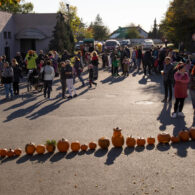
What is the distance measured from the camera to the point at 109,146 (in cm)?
816

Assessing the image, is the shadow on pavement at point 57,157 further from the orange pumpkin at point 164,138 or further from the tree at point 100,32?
the tree at point 100,32

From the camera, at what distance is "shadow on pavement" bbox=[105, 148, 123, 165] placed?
7.10 meters

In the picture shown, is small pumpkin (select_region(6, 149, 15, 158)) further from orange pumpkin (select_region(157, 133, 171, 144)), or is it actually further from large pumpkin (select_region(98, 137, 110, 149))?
orange pumpkin (select_region(157, 133, 171, 144))

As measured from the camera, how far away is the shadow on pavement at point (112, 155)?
7102 millimetres

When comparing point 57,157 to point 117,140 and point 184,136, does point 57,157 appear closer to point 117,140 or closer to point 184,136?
point 117,140

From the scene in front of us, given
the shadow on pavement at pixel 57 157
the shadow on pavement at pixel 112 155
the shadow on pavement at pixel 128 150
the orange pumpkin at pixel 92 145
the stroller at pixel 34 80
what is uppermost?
the stroller at pixel 34 80

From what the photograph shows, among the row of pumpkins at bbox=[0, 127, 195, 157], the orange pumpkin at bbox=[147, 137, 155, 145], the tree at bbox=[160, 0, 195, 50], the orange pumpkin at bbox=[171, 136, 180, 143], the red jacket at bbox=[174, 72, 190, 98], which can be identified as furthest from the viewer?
the tree at bbox=[160, 0, 195, 50]

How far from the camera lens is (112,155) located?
7500 mm

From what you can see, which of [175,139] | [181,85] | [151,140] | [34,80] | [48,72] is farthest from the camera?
[34,80]

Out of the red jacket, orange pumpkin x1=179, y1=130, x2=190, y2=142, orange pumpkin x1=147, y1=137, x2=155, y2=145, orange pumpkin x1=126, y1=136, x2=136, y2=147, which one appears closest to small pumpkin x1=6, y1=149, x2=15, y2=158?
orange pumpkin x1=126, y1=136, x2=136, y2=147

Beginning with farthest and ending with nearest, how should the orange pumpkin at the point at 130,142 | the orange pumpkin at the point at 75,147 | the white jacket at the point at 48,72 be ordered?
the white jacket at the point at 48,72 → the orange pumpkin at the point at 130,142 → the orange pumpkin at the point at 75,147

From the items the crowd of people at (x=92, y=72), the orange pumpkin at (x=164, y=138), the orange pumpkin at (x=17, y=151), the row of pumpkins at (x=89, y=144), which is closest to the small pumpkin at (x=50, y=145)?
the row of pumpkins at (x=89, y=144)

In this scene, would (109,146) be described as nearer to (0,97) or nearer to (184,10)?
(0,97)

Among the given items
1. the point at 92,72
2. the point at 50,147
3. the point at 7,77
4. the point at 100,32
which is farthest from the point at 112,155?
the point at 100,32
